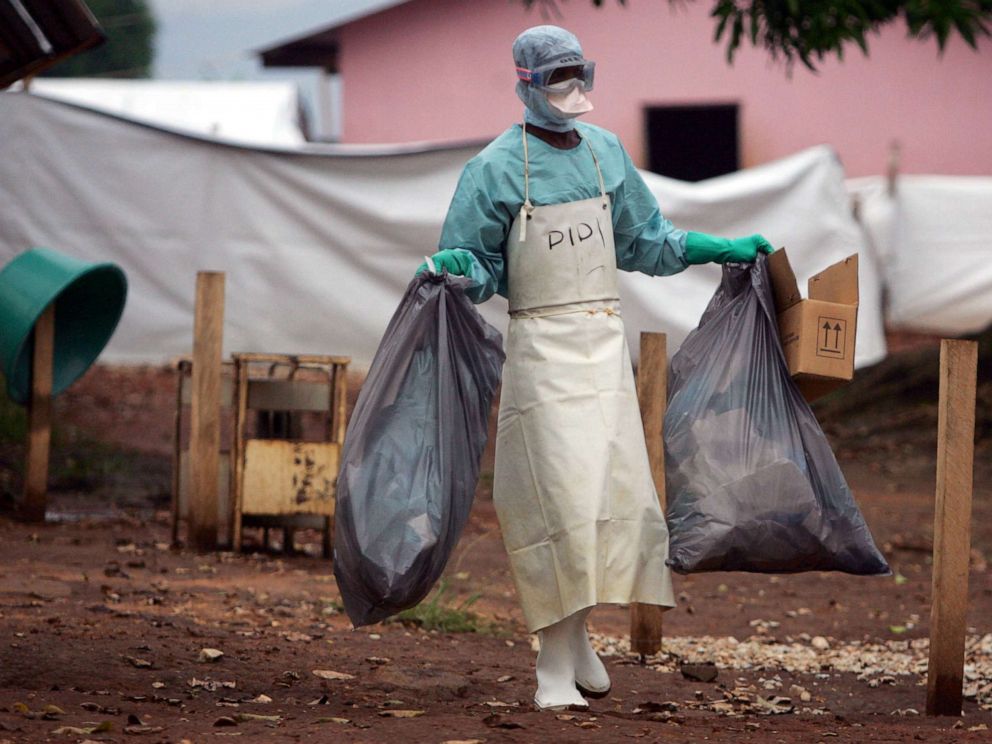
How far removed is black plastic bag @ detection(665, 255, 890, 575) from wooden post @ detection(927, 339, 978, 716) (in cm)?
27

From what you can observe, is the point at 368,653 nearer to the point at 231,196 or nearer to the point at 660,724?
the point at 660,724

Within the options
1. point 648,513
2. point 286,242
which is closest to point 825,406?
point 286,242

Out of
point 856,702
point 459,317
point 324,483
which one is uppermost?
point 459,317

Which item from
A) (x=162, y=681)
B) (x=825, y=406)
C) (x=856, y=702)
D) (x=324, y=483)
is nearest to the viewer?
(x=162, y=681)

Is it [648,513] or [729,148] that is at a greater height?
[729,148]

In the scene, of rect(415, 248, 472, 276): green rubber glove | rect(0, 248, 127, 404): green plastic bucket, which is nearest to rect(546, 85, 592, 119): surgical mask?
rect(415, 248, 472, 276): green rubber glove

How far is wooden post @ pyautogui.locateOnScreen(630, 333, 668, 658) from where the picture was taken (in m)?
5.32

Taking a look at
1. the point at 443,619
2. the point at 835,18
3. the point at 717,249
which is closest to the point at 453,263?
the point at 717,249

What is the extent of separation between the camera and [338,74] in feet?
58.7

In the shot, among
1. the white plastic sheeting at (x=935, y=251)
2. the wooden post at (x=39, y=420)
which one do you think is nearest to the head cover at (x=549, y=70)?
the wooden post at (x=39, y=420)

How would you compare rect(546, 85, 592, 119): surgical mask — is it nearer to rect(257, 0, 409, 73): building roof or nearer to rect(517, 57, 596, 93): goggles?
rect(517, 57, 596, 93): goggles

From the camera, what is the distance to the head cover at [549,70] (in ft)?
13.6

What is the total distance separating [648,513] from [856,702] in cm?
127

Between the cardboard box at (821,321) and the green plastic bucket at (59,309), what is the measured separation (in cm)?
404
